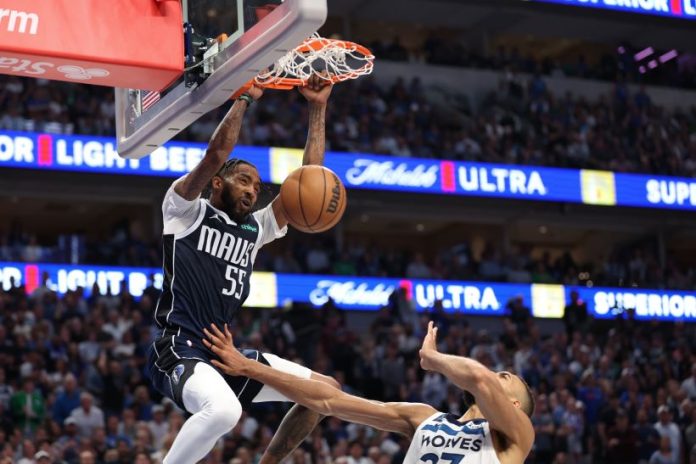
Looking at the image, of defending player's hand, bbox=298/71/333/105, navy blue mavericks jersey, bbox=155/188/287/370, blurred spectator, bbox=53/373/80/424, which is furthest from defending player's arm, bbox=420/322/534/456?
blurred spectator, bbox=53/373/80/424

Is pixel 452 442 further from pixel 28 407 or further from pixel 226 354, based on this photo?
pixel 28 407

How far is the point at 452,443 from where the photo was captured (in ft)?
17.7

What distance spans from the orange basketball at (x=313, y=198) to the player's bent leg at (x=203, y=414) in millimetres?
1004

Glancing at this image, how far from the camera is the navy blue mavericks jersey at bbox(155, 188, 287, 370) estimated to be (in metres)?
6.36

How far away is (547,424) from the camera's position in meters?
15.5

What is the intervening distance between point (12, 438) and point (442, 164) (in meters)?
12.5

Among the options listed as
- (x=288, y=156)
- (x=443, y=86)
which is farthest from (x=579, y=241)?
(x=288, y=156)

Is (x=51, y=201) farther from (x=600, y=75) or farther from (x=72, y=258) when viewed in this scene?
(x=600, y=75)

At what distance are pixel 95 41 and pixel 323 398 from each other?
2297 millimetres

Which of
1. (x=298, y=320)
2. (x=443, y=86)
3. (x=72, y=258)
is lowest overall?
(x=298, y=320)

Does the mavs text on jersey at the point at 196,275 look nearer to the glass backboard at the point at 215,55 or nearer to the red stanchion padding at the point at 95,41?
the glass backboard at the point at 215,55

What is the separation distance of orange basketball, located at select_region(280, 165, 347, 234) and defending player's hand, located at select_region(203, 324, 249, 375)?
80 centimetres

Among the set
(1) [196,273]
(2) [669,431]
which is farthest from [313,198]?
(2) [669,431]

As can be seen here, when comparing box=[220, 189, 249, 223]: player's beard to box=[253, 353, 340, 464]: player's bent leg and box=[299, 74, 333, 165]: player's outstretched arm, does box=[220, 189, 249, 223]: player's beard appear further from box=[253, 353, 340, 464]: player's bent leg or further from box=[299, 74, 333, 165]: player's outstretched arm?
box=[253, 353, 340, 464]: player's bent leg
